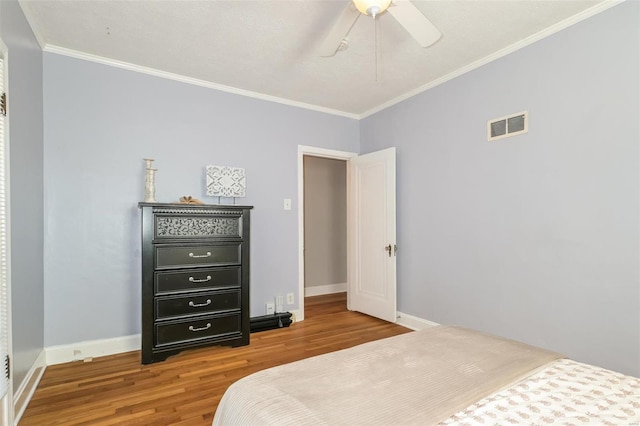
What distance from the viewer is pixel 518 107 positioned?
2.62 meters

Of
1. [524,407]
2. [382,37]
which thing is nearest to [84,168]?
[382,37]

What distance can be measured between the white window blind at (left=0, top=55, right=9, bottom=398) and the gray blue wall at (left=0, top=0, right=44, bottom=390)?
25 cm

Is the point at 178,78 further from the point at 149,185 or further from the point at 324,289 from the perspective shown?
the point at 324,289

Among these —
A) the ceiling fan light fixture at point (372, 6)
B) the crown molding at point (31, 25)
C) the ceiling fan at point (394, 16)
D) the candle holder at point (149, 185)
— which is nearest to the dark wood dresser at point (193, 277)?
the candle holder at point (149, 185)

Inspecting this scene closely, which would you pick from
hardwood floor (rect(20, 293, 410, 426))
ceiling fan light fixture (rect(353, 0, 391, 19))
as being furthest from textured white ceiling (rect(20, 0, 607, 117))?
hardwood floor (rect(20, 293, 410, 426))

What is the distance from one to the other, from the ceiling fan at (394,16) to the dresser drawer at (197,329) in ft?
7.96

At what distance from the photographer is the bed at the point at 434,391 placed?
0.96m

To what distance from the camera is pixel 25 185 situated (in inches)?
85.7

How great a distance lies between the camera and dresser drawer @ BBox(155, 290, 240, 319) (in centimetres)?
273

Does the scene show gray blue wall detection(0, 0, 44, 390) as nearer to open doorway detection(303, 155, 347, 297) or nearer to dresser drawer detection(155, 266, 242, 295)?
dresser drawer detection(155, 266, 242, 295)

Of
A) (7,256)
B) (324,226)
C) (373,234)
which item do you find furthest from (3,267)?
(324,226)

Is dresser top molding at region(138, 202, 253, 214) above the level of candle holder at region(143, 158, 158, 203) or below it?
below

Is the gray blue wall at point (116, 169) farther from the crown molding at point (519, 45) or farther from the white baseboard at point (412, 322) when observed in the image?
the crown molding at point (519, 45)

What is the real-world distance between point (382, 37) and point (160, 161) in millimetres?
2260
